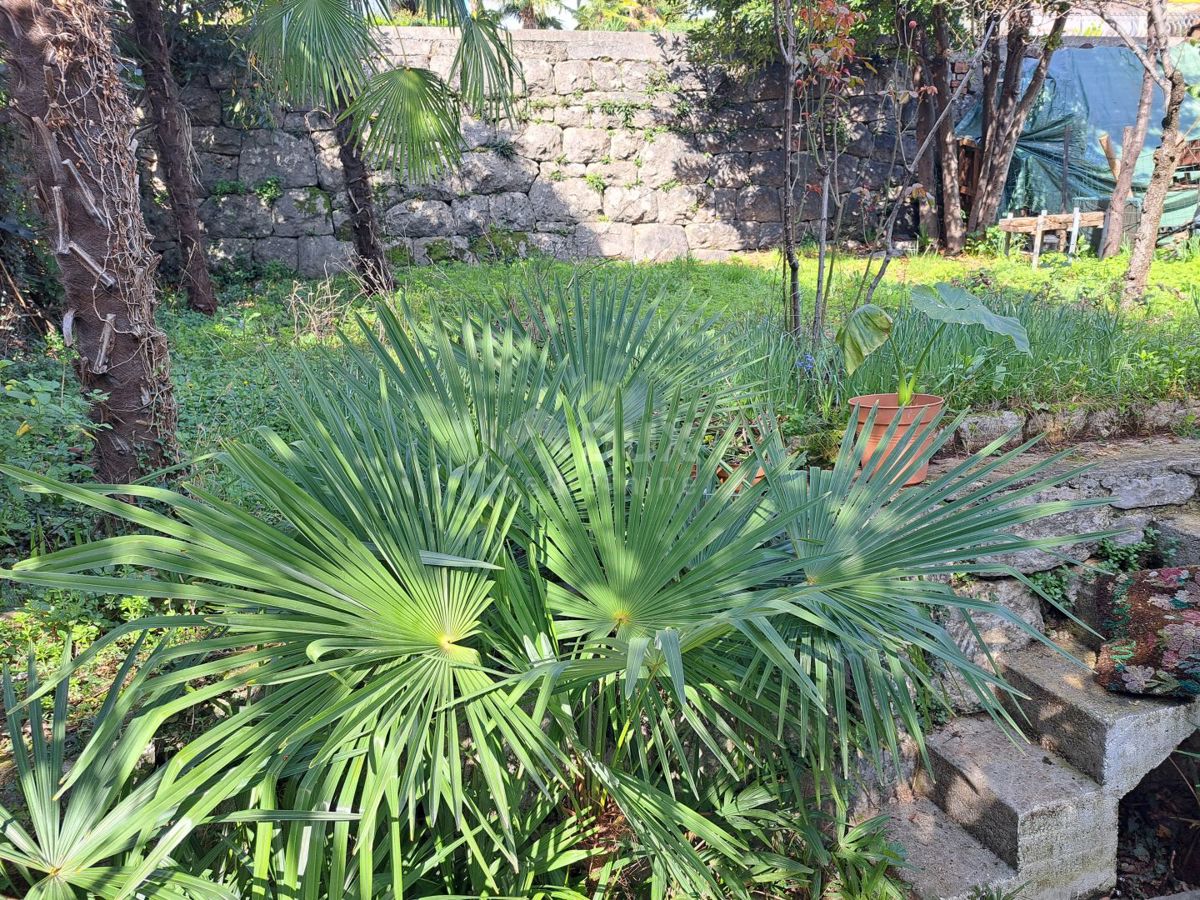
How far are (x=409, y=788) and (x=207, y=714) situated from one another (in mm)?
954

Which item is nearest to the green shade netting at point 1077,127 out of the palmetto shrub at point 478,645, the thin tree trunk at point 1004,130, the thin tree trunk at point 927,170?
the thin tree trunk at point 1004,130

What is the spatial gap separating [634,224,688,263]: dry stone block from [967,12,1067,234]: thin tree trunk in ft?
10.6

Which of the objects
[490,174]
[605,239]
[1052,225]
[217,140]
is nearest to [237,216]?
[217,140]

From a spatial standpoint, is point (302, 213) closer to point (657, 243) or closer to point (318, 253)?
point (318, 253)

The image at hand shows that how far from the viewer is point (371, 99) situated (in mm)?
4836

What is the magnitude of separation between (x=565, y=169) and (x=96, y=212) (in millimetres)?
7310

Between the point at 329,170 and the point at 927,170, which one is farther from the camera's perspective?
the point at 927,170

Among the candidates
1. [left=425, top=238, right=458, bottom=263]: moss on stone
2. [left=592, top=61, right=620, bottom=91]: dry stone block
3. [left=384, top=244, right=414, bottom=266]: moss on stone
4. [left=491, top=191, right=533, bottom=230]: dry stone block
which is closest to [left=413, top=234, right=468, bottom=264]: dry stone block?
[left=425, top=238, right=458, bottom=263]: moss on stone

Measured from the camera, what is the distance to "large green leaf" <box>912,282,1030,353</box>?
3039 millimetres

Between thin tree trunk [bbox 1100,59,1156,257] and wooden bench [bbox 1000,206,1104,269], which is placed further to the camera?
wooden bench [bbox 1000,206,1104,269]

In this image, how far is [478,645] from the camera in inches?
64.7

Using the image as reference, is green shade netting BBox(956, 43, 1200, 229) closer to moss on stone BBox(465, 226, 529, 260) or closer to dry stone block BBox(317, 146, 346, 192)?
moss on stone BBox(465, 226, 529, 260)

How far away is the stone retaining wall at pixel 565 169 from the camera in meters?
8.39

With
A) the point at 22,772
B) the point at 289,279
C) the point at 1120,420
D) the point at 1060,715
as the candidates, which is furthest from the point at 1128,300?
the point at 289,279
